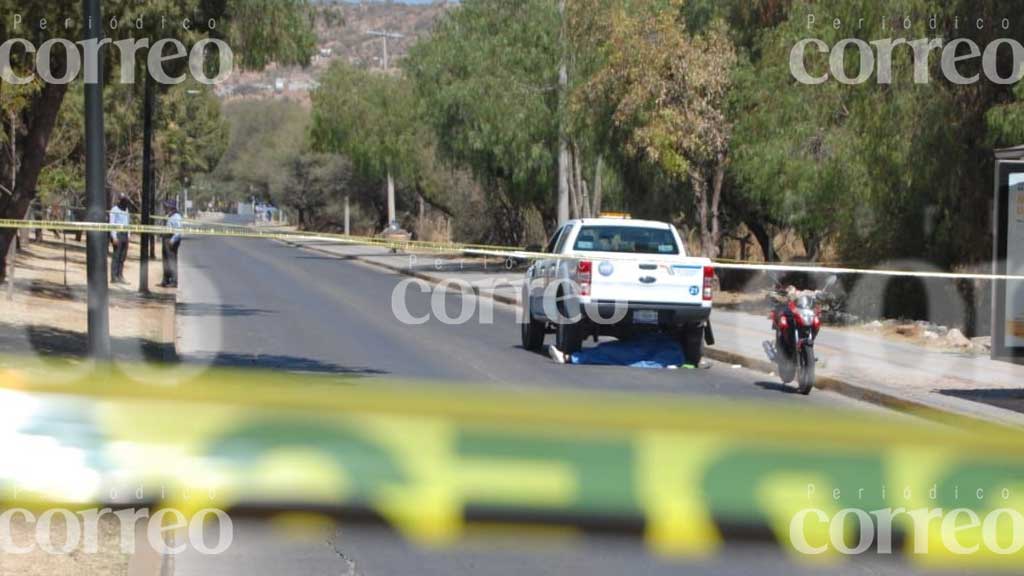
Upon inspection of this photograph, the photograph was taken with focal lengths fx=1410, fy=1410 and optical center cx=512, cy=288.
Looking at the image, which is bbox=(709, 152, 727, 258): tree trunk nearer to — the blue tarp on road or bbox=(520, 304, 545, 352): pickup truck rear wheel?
bbox=(520, 304, 545, 352): pickup truck rear wheel

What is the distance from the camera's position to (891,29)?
23.6 metres

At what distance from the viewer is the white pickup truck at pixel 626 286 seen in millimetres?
18750

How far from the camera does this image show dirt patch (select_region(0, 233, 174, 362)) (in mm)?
17094

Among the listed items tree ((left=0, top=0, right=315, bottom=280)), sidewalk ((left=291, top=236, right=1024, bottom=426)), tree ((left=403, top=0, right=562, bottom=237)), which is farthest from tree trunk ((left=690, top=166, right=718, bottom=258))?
tree ((left=0, top=0, right=315, bottom=280))

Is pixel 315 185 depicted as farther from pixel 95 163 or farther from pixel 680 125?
pixel 95 163

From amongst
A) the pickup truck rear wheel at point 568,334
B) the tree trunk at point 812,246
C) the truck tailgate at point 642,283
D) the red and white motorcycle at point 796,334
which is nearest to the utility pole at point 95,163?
the red and white motorcycle at point 796,334

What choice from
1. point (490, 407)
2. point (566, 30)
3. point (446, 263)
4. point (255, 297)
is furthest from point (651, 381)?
point (446, 263)

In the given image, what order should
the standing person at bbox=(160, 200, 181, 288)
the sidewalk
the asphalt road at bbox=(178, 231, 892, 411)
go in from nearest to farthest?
the sidewalk, the asphalt road at bbox=(178, 231, 892, 411), the standing person at bbox=(160, 200, 181, 288)

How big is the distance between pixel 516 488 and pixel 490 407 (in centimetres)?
309

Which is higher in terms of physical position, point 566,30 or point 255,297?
point 566,30

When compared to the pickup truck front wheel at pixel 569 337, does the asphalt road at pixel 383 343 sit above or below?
below

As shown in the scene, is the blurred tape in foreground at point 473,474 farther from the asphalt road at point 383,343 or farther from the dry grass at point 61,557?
the asphalt road at point 383,343

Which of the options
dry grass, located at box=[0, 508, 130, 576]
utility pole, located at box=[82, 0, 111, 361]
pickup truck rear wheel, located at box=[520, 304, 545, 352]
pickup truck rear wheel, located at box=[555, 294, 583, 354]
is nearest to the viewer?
dry grass, located at box=[0, 508, 130, 576]

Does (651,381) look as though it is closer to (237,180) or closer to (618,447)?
(618,447)
